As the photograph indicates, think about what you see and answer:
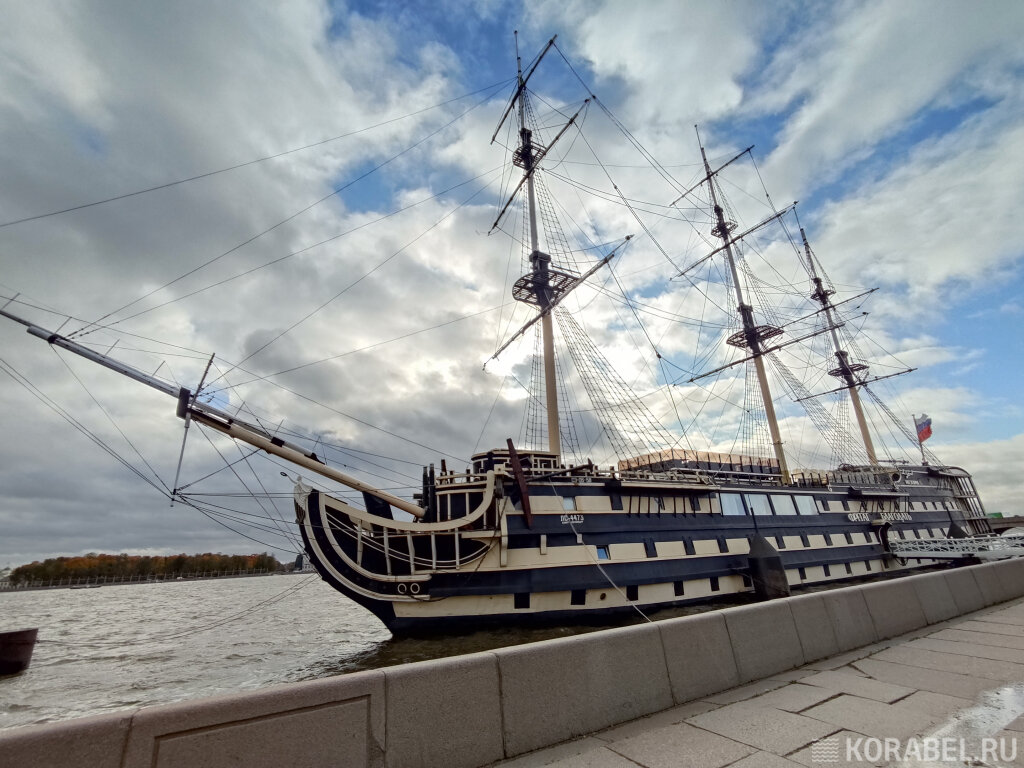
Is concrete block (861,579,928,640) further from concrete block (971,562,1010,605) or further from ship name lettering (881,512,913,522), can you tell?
ship name lettering (881,512,913,522)

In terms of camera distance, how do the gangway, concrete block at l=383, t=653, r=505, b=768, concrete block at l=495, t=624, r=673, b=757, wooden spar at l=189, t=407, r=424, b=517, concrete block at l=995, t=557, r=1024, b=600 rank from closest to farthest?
concrete block at l=383, t=653, r=505, b=768 < concrete block at l=495, t=624, r=673, b=757 < concrete block at l=995, t=557, r=1024, b=600 < wooden spar at l=189, t=407, r=424, b=517 < the gangway

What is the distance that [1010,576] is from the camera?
36.7 ft

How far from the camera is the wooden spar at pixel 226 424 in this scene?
43.9 ft

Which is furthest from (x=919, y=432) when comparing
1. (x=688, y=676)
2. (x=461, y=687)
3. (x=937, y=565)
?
(x=461, y=687)

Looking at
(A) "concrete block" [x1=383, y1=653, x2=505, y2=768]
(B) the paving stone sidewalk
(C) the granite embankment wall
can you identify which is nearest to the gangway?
(B) the paving stone sidewalk

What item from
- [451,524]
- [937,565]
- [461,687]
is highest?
[451,524]

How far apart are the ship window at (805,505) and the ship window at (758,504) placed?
285 cm

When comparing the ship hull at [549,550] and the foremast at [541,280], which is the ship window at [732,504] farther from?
the foremast at [541,280]

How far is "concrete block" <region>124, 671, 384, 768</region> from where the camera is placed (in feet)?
10.0

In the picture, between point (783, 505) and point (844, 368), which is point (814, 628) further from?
point (844, 368)

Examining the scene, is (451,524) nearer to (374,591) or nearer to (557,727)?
(374,591)

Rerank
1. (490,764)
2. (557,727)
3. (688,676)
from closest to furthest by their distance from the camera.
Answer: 1. (490,764)
2. (557,727)
3. (688,676)

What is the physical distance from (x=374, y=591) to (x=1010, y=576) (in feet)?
56.8

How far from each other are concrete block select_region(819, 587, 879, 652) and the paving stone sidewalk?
24.9 inches
